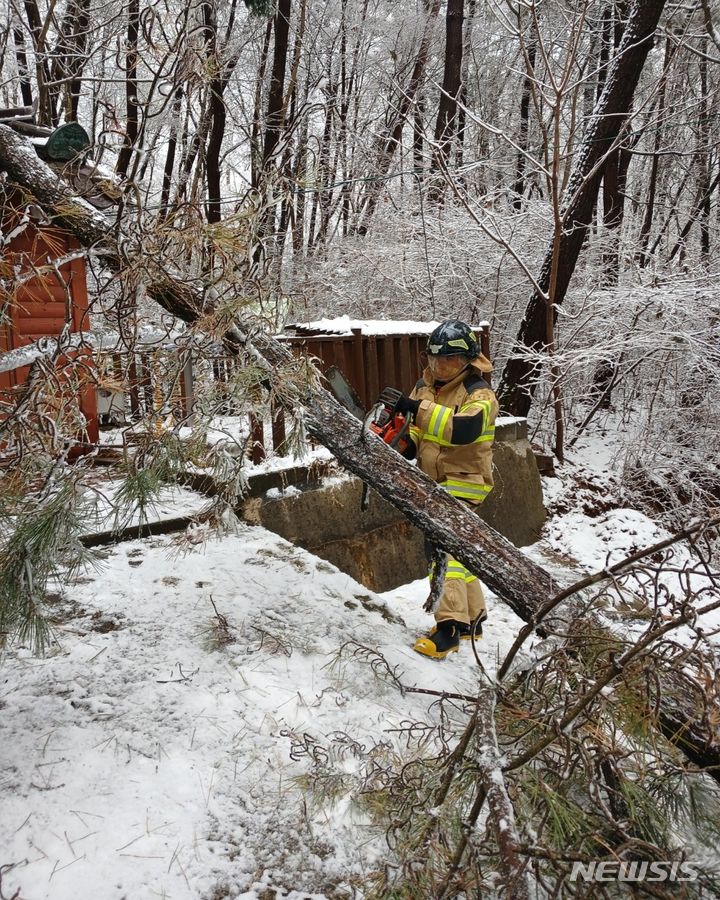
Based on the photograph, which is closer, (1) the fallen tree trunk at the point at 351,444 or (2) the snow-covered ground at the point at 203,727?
(2) the snow-covered ground at the point at 203,727

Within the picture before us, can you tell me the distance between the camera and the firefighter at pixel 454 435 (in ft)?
10.5

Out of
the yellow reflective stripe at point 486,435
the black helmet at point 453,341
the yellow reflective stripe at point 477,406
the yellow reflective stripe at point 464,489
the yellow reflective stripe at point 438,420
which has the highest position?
the black helmet at point 453,341

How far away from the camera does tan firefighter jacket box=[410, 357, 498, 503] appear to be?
3.17 metres

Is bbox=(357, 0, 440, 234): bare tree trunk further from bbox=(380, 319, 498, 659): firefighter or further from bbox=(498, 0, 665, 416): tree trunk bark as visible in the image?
bbox=(380, 319, 498, 659): firefighter

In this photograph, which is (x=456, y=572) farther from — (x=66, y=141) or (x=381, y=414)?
(x=66, y=141)

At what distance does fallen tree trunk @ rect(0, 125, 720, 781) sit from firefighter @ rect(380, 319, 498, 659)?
0.37 metres

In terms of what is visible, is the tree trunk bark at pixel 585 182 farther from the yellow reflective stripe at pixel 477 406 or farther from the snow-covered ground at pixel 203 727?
the snow-covered ground at pixel 203 727

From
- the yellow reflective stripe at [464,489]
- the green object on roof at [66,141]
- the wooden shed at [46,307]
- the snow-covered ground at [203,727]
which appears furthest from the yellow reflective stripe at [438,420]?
the green object on roof at [66,141]

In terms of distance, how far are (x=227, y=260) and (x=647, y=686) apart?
84.4 inches

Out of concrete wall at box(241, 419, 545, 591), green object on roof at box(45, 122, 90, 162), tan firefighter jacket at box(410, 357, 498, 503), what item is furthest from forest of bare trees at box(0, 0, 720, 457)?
concrete wall at box(241, 419, 545, 591)

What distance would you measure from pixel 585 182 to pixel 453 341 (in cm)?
473

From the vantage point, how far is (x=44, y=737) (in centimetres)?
214

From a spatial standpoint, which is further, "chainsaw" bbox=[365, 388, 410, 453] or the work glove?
"chainsaw" bbox=[365, 388, 410, 453]

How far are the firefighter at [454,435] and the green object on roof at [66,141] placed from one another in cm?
205
